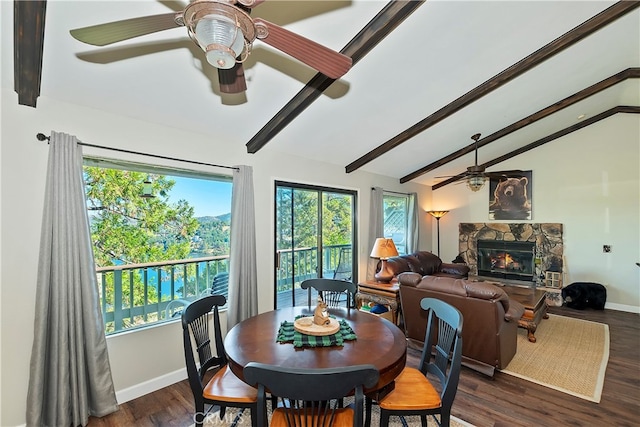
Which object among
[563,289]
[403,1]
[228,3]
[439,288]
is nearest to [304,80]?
[403,1]

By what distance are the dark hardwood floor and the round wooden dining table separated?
108 cm

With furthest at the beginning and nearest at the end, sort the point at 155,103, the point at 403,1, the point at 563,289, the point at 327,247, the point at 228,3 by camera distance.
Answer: the point at 563,289
the point at 327,247
the point at 155,103
the point at 403,1
the point at 228,3

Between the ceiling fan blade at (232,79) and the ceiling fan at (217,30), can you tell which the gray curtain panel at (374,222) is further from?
the ceiling fan at (217,30)

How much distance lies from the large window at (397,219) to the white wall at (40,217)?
318 centimetres

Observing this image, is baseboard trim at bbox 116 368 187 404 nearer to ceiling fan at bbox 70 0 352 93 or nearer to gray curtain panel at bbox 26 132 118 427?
gray curtain panel at bbox 26 132 118 427

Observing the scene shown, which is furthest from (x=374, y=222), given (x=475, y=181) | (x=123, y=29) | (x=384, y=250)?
(x=123, y=29)

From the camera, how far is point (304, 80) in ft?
8.58

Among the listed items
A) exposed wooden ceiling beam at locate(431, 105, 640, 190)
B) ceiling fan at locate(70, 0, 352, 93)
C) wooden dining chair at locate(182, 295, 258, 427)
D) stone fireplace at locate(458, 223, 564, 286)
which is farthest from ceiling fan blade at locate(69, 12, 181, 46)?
stone fireplace at locate(458, 223, 564, 286)

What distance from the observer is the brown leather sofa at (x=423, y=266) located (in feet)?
16.1

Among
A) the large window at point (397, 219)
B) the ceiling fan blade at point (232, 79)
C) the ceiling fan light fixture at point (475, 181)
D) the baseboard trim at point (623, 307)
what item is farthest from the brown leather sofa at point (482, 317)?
the baseboard trim at point (623, 307)

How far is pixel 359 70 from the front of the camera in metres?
2.61

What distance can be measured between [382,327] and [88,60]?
286 centimetres

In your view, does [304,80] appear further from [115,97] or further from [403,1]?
[115,97]

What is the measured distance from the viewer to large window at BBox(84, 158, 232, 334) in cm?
275
